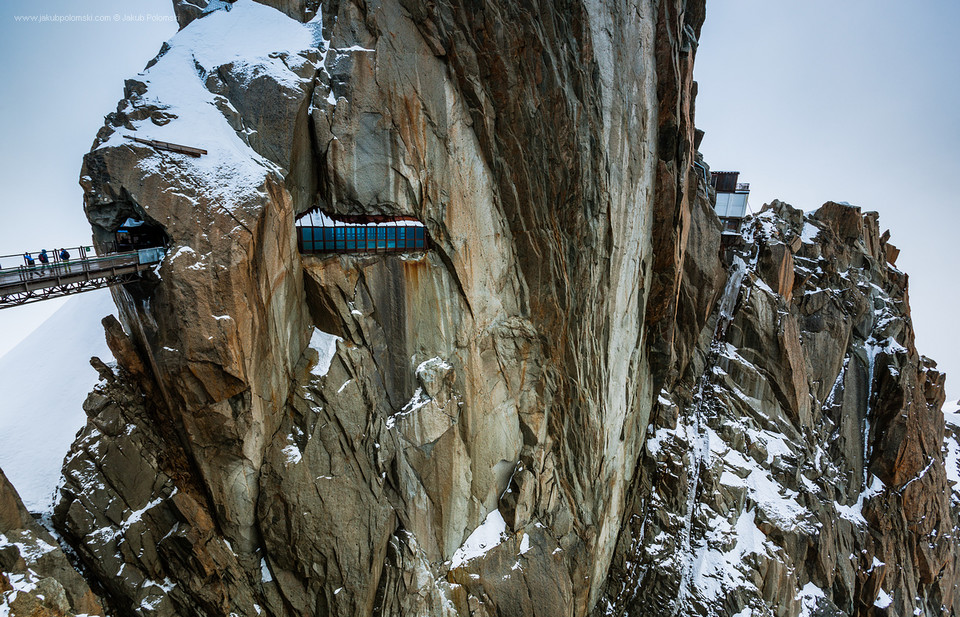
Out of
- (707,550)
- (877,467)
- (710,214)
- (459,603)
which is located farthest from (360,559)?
(877,467)

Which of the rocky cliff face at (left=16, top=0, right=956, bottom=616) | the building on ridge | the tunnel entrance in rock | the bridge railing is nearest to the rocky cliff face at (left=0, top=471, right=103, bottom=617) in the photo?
the rocky cliff face at (left=16, top=0, right=956, bottom=616)

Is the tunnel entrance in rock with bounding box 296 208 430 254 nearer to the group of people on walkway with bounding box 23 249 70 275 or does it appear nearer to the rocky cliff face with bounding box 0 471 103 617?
the group of people on walkway with bounding box 23 249 70 275

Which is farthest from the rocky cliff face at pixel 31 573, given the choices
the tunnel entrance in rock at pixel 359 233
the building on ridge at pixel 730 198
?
the building on ridge at pixel 730 198

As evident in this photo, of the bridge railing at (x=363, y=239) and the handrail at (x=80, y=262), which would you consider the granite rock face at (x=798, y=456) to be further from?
the handrail at (x=80, y=262)

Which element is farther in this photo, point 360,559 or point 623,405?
point 623,405

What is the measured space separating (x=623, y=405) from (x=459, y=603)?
45.8 ft

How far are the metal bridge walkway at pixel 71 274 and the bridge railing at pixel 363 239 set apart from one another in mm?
5220

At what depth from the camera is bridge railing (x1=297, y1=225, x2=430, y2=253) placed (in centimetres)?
1883

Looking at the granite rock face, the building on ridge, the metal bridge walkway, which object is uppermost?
the building on ridge

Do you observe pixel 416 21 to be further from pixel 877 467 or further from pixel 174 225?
pixel 877 467

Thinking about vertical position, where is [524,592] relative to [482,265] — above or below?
below

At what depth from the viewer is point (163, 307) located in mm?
15406

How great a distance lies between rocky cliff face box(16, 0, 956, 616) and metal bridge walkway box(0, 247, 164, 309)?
0.83m

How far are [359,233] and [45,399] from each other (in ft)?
48.7
